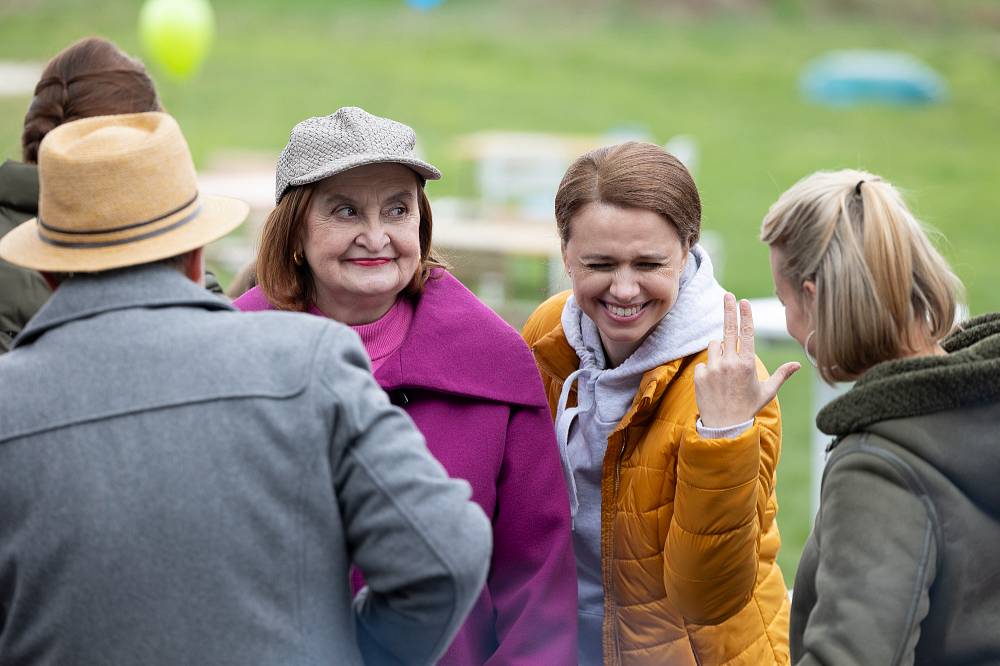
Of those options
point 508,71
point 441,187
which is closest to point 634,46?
point 508,71

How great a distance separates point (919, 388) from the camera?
1.92 meters

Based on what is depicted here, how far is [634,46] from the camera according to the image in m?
24.0

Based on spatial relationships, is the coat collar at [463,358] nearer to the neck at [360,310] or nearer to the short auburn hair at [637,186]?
the neck at [360,310]

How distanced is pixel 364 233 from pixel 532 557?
0.73 metres

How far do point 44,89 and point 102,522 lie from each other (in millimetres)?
1717

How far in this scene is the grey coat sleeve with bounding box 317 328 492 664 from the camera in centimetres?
172

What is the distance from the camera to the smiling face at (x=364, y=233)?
8.16 feet

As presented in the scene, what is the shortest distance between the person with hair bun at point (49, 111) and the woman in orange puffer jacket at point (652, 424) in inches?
45.9

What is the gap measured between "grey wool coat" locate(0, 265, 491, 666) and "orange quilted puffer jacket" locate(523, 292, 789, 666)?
68cm

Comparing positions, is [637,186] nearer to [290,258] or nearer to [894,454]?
[290,258]

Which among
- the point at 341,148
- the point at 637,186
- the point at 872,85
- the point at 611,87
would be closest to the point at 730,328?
the point at 637,186

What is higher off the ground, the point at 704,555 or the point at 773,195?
the point at 704,555

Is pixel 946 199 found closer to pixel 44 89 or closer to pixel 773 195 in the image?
pixel 773 195

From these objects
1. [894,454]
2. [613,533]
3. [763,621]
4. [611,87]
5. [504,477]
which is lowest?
[611,87]
